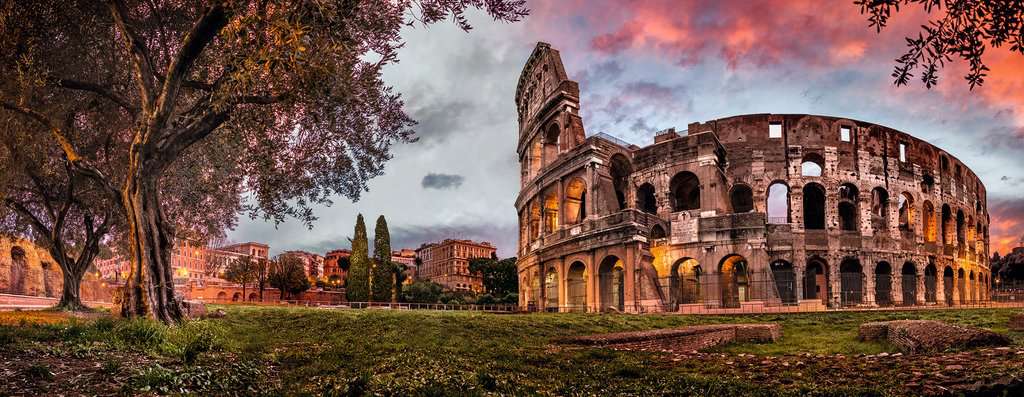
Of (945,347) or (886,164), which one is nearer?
(945,347)

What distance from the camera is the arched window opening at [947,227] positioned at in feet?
156

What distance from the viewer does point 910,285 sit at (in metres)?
43.3

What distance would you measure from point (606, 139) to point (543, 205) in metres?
7.59

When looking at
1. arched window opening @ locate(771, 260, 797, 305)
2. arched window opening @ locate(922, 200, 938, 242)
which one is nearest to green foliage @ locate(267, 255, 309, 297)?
arched window opening @ locate(771, 260, 797, 305)

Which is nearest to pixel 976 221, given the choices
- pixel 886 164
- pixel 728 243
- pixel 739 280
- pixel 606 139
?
pixel 886 164

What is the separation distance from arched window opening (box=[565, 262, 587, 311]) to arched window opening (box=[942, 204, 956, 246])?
29.6 metres

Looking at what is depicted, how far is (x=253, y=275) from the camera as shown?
7238 centimetres

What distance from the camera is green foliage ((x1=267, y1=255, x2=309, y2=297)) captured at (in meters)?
69.2

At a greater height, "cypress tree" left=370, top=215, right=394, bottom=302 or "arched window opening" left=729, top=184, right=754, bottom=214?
"arched window opening" left=729, top=184, right=754, bottom=214

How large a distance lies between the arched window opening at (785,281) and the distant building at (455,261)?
337 feet

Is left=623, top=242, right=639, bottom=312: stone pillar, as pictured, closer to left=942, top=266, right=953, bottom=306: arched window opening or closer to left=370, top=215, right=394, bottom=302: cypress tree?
left=942, top=266, right=953, bottom=306: arched window opening

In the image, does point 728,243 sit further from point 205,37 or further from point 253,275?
point 253,275

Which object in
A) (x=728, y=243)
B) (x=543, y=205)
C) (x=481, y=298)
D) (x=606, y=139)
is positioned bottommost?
(x=481, y=298)

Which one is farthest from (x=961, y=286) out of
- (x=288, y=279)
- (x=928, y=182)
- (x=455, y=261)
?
(x=455, y=261)
